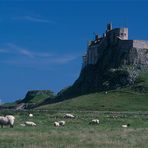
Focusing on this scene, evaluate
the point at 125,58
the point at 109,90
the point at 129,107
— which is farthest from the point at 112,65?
the point at 129,107

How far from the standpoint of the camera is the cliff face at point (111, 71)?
168625mm

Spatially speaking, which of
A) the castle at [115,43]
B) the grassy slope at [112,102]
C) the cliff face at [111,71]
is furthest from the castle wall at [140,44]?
the grassy slope at [112,102]

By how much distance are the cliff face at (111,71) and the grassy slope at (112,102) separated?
12382 millimetres

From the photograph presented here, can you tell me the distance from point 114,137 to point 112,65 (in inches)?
5953

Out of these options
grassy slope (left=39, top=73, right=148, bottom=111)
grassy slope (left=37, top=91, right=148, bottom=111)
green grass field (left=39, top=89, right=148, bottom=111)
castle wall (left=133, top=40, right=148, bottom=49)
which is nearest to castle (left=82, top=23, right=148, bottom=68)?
castle wall (left=133, top=40, right=148, bottom=49)

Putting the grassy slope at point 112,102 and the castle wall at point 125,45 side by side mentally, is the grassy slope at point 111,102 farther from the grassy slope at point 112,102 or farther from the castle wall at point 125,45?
the castle wall at point 125,45

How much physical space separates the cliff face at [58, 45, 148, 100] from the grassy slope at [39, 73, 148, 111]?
40.6 ft

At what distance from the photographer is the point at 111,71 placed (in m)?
175

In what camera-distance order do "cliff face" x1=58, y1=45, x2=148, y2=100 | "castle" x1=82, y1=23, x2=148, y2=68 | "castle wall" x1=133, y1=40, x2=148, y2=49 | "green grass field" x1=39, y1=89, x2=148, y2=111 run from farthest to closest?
"castle" x1=82, y1=23, x2=148, y2=68 → "castle wall" x1=133, y1=40, x2=148, y2=49 → "cliff face" x1=58, y1=45, x2=148, y2=100 → "green grass field" x1=39, y1=89, x2=148, y2=111

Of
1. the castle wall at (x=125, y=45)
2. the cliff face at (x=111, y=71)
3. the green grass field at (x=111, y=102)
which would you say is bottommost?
the green grass field at (x=111, y=102)

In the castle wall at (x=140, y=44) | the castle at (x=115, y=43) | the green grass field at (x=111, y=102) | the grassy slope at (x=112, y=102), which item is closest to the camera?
the green grass field at (x=111, y=102)

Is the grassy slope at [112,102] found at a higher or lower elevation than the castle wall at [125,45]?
lower

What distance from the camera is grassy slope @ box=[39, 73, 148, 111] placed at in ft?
424

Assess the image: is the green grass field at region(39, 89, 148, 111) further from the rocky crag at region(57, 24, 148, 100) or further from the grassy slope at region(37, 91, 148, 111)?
the rocky crag at region(57, 24, 148, 100)
